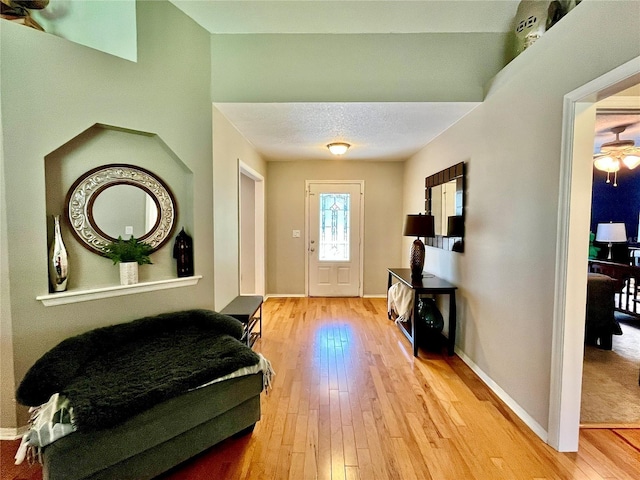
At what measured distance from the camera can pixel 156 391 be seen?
4.82 ft

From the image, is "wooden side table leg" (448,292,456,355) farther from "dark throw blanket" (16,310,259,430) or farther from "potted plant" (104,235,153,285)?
"potted plant" (104,235,153,285)

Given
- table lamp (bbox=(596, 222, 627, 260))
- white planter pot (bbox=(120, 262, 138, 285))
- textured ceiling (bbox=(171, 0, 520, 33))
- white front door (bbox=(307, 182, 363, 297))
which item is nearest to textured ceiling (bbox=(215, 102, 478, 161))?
textured ceiling (bbox=(171, 0, 520, 33))

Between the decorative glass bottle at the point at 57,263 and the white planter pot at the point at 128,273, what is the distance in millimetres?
317

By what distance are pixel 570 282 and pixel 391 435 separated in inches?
55.7

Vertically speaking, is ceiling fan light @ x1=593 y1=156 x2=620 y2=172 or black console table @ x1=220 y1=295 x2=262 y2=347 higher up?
ceiling fan light @ x1=593 y1=156 x2=620 y2=172

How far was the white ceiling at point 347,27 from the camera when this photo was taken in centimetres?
234

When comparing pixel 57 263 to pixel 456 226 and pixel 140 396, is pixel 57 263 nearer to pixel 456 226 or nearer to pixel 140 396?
pixel 140 396

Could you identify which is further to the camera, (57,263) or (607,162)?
(607,162)

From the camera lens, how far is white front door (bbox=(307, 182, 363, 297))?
5.18 m

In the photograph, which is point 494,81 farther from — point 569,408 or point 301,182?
point 301,182

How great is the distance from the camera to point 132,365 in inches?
66.9

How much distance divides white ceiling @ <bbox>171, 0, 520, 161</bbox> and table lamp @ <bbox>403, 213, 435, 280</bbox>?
1.02m

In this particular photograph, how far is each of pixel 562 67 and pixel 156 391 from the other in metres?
2.85

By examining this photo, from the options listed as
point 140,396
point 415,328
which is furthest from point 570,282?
point 140,396
